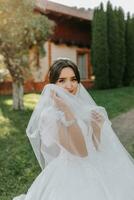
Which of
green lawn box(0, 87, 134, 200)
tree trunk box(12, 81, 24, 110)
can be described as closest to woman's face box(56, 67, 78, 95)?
green lawn box(0, 87, 134, 200)

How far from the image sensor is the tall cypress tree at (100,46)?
21.7 m

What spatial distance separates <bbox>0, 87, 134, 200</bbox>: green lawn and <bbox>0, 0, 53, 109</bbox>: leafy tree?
3.16 feet

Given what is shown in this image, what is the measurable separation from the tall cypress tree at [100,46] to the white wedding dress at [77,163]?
17.4m

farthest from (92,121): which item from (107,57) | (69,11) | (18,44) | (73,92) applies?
(69,11)

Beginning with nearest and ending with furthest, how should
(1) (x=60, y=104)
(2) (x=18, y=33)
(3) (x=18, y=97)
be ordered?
(1) (x=60, y=104) < (2) (x=18, y=33) < (3) (x=18, y=97)

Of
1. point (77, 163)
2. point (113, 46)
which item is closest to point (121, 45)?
point (113, 46)

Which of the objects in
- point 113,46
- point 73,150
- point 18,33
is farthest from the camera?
point 113,46

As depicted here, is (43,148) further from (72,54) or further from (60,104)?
(72,54)

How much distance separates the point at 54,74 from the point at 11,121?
338 inches

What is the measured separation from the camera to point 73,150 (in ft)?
13.4

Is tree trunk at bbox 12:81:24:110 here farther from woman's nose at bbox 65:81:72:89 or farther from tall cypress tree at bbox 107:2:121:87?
woman's nose at bbox 65:81:72:89

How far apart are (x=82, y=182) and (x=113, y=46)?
724 inches

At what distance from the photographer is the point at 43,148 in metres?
4.30

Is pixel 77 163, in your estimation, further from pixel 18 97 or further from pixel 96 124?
pixel 18 97
